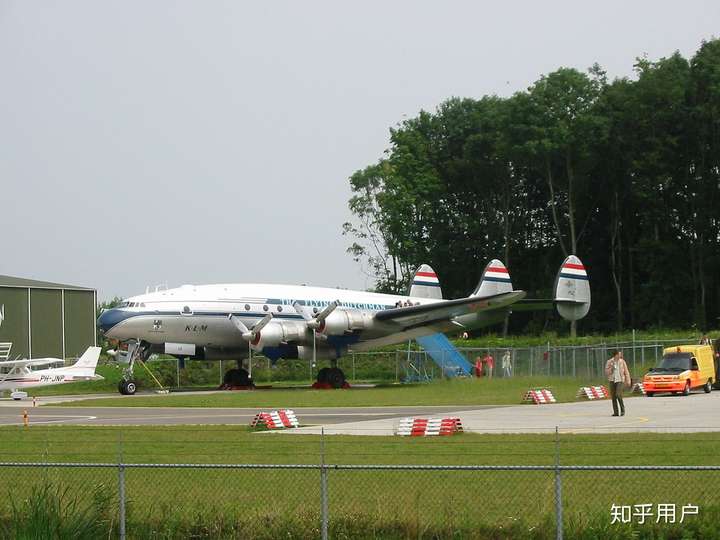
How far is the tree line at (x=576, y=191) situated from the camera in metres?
70.7

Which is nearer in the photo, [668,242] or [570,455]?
[570,455]

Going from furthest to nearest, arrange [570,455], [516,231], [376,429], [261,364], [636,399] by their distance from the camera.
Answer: [516,231] → [261,364] → [636,399] → [376,429] → [570,455]

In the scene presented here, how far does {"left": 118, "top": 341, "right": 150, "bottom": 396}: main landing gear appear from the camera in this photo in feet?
148

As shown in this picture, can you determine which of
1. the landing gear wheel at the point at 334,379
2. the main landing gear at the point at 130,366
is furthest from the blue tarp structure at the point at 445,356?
the main landing gear at the point at 130,366

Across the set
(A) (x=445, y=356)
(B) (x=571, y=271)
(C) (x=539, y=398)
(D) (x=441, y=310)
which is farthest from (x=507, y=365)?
(C) (x=539, y=398)

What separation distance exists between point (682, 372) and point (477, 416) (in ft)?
35.5

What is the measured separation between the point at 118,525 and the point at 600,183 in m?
69.3

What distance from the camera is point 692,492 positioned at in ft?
44.5

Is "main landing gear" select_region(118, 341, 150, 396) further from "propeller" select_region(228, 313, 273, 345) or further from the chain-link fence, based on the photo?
the chain-link fence

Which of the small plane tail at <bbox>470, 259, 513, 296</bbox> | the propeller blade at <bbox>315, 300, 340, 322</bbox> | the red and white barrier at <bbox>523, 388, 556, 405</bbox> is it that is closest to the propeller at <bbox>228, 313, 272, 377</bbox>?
the propeller blade at <bbox>315, 300, 340, 322</bbox>

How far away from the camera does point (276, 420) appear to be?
24812 mm

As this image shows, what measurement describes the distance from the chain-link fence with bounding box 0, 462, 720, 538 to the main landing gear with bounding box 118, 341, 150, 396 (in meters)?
29.8

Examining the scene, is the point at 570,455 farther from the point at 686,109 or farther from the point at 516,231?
the point at 516,231

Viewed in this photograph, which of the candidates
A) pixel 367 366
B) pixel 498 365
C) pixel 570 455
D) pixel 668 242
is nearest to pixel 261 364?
pixel 367 366
